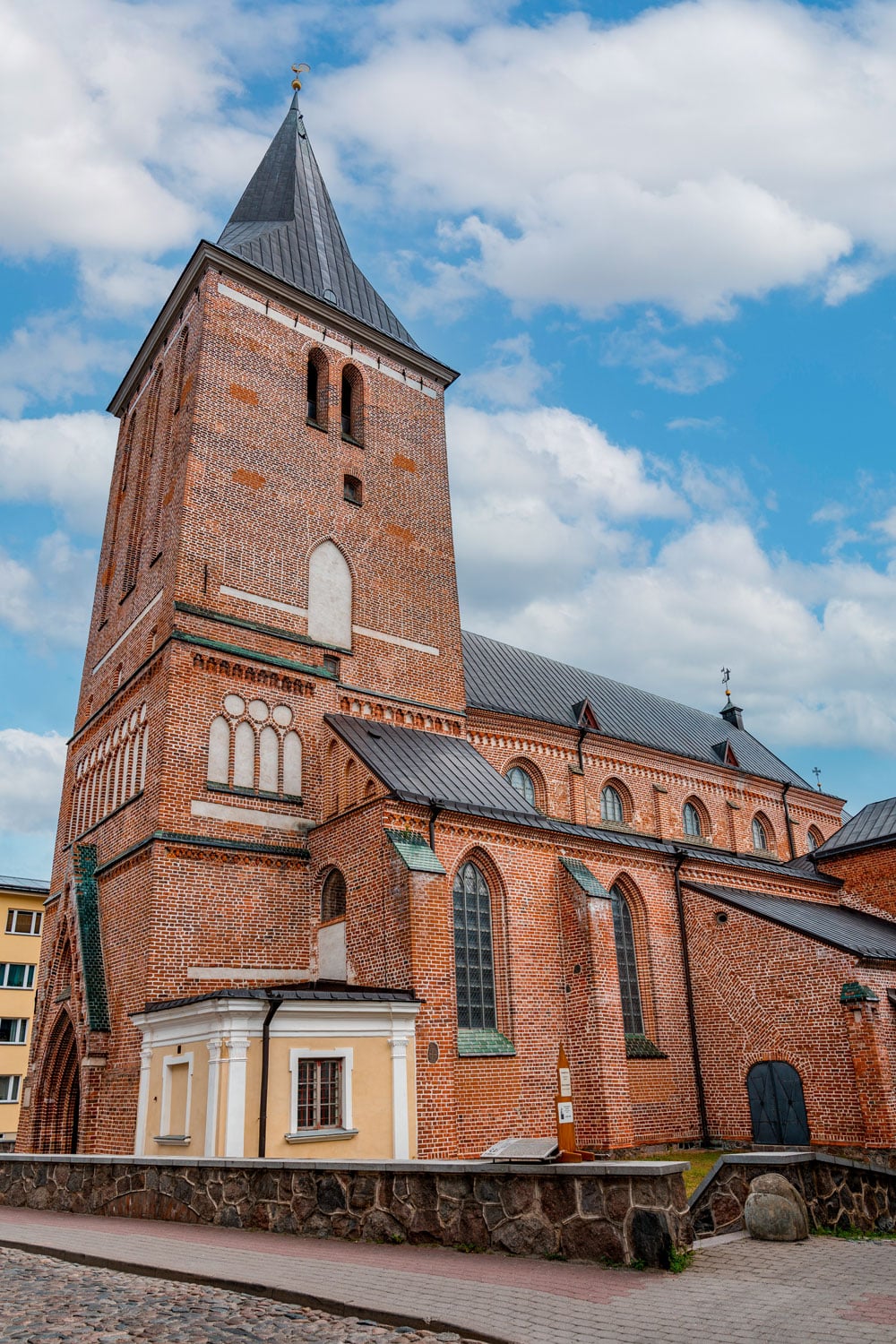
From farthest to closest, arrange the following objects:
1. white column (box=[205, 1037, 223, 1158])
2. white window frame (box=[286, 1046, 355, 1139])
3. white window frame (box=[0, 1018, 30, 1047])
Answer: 1. white window frame (box=[0, 1018, 30, 1047])
2. white window frame (box=[286, 1046, 355, 1139])
3. white column (box=[205, 1037, 223, 1158])

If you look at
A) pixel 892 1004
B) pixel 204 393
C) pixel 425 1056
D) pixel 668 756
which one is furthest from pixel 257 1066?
pixel 668 756

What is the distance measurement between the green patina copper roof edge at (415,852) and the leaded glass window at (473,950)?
1020 millimetres

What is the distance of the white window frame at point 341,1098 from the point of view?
47.3 feet

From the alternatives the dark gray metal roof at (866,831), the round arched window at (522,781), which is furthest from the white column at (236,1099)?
the dark gray metal roof at (866,831)

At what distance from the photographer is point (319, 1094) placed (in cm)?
1488

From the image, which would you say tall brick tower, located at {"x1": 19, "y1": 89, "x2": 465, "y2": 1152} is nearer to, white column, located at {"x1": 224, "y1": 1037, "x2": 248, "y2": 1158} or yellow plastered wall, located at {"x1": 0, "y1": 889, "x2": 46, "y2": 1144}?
white column, located at {"x1": 224, "y1": 1037, "x2": 248, "y2": 1158}

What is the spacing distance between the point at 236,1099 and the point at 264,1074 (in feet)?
1.65

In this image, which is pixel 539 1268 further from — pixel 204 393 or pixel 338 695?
pixel 204 393

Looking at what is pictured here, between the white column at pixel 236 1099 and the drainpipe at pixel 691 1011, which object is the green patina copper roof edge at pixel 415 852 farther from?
the drainpipe at pixel 691 1011

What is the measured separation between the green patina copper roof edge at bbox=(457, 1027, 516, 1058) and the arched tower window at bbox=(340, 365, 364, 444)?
1433cm

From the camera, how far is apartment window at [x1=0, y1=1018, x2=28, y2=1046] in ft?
121

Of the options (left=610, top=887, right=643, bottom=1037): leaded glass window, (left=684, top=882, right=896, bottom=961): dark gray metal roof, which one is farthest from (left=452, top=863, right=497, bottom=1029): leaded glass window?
(left=684, top=882, right=896, bottom=961): dark gray metal roof

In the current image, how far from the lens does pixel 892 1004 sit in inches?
774

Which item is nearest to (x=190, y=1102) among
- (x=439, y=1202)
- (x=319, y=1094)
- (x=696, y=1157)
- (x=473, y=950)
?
(x=319, y=1094)
